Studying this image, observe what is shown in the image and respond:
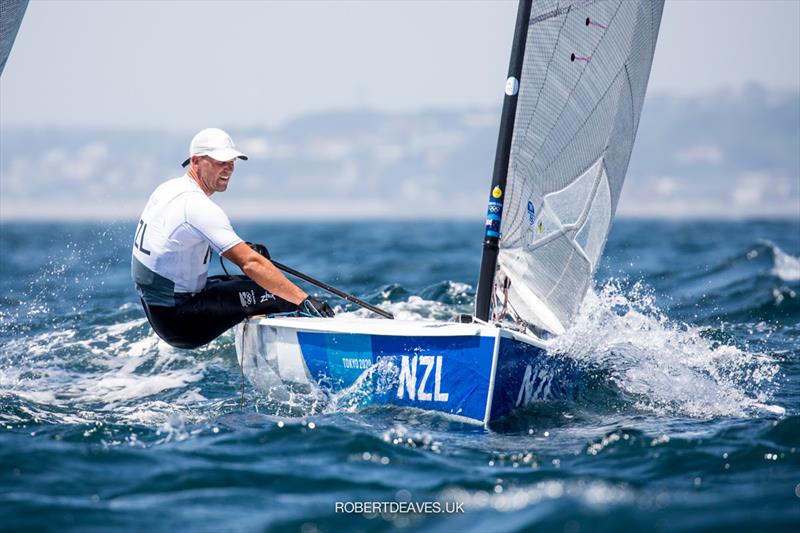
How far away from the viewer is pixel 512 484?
3.76 metres

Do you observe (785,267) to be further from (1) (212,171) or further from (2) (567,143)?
(1) (212,171)

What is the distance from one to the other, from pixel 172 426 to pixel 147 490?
85cm

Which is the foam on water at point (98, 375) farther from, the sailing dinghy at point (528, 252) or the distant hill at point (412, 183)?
the distant hill at point (412, 183)

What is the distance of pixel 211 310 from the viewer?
5.28 metres

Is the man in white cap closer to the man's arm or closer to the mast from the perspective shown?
the man's arm

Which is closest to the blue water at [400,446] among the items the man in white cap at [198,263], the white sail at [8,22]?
the man in white cap at [198,263]

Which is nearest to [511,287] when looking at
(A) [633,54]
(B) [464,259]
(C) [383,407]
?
(C) [383,407]

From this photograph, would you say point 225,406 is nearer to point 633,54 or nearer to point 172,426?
point 172,426

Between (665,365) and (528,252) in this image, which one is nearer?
(528,252)

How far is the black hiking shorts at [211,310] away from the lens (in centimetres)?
526

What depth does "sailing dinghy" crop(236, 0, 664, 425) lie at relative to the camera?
459cm

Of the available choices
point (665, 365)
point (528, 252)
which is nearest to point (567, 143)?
point (528, 252)

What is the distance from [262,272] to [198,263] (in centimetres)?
38

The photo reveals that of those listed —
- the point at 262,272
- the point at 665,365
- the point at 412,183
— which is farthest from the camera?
the point at 412,183
